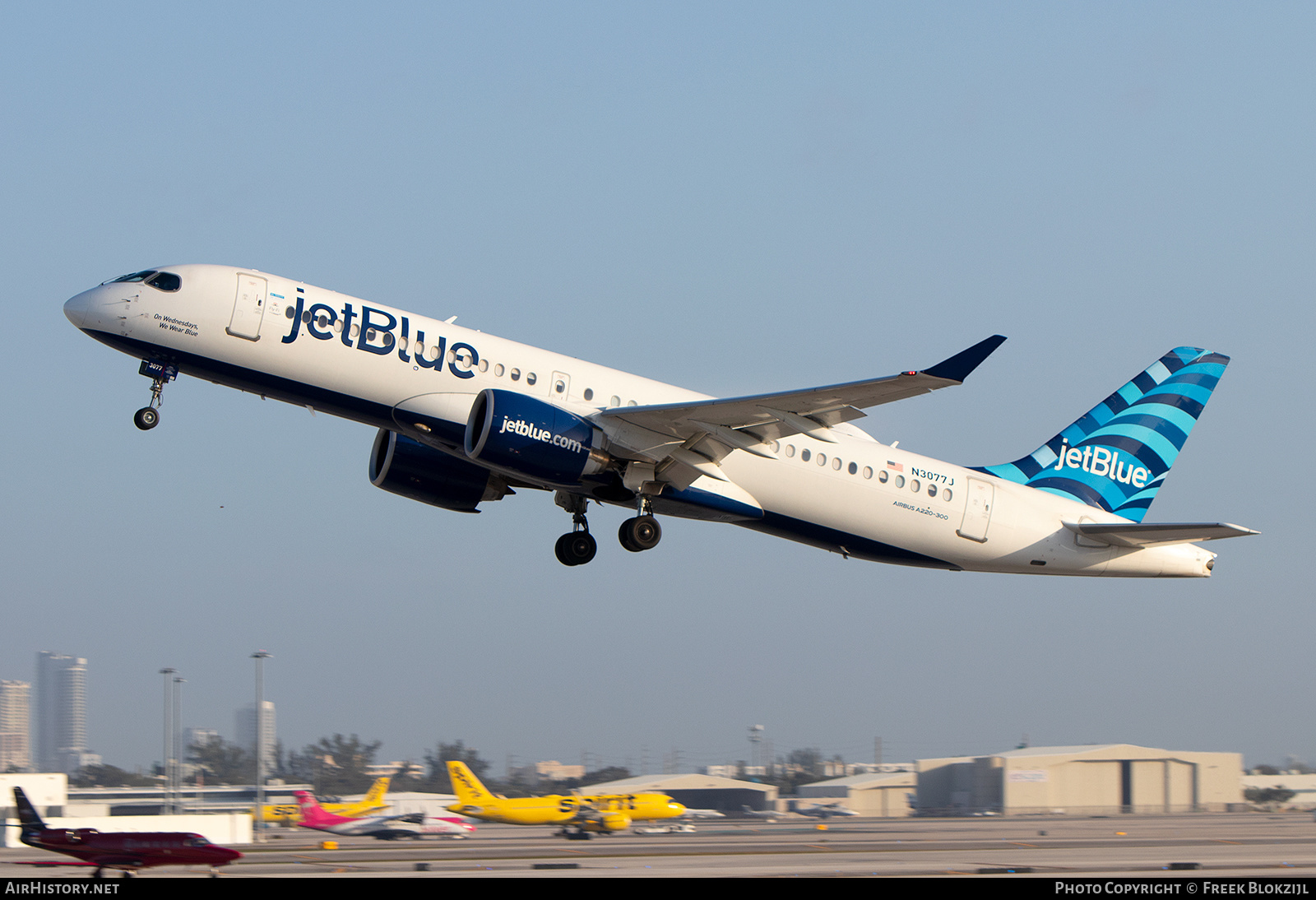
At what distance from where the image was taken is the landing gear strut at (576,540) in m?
31.9

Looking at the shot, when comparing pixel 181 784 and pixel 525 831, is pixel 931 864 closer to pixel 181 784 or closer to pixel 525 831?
pixel 525 831

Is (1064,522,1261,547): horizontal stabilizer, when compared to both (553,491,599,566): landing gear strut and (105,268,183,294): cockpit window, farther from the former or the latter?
(105,268,183,294): cockpit window

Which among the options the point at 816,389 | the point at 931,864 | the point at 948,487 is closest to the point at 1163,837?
the point at 931,864

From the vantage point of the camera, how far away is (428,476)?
32.2 metres

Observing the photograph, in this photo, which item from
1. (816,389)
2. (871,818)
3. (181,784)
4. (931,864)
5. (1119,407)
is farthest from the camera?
(181,784)

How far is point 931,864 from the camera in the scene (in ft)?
103

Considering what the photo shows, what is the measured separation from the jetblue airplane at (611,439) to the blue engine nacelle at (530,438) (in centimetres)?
4

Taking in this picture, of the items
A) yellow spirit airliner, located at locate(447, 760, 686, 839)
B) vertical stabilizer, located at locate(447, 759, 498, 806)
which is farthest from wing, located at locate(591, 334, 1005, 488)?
vertical stabilizer, located at locate(447, 759, 498, 806)

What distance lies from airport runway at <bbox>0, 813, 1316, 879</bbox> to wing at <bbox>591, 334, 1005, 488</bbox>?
8970mm

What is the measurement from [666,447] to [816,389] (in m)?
4.50

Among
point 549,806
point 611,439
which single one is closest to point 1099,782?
point 549,806

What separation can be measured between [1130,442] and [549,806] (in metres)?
24.4

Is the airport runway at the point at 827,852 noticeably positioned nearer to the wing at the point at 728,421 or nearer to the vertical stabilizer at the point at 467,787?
the vertical stabilizer at the point at 467,787

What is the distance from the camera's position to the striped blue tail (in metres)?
34.9
